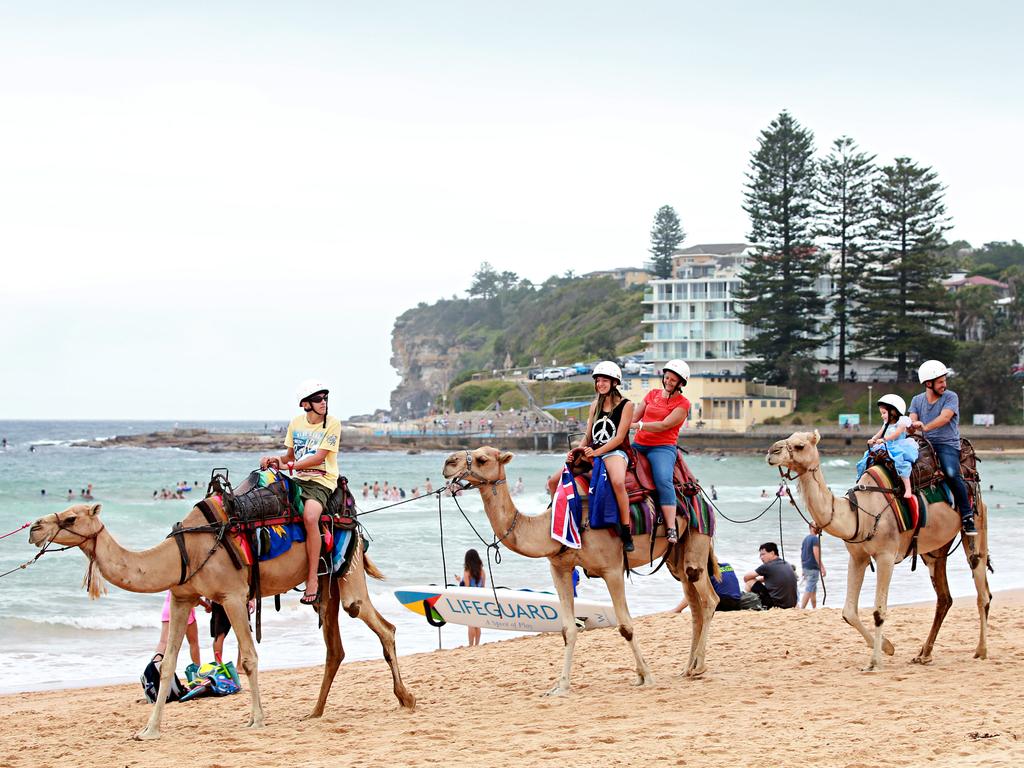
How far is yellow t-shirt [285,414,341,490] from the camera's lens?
960 centimetres

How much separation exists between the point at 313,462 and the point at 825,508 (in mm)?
4379

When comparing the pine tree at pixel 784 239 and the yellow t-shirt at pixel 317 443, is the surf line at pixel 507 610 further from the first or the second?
the pine tree at pixel 784 239

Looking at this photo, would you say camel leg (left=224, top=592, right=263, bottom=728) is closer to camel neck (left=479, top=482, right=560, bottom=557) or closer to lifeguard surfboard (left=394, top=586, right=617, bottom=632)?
camel neck (left=479, top=482, right=560, bottom=557)

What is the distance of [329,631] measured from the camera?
9859 millimetres

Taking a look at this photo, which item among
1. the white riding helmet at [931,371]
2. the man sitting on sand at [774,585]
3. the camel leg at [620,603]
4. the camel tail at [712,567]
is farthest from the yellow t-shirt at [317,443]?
the man sitting on sand at [774,585]

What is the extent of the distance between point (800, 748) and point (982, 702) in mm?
2091

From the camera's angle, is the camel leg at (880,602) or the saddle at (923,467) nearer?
the camel leg at (880,602)

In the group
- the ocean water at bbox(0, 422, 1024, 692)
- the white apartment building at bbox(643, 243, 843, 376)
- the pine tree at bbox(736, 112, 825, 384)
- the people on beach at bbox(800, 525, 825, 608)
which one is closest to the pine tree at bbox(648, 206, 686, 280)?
the white apartment building at bbox(643, 243, 843, 376)

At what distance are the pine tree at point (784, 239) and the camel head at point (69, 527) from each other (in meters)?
79.0

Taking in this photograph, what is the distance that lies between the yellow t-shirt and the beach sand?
202 centimetres

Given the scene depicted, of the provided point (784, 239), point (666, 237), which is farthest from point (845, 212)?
point (666, 237)

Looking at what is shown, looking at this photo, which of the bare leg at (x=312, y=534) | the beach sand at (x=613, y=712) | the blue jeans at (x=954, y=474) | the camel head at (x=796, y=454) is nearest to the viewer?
the beach sand at (x=613, y=712)

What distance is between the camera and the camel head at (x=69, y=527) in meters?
8.41

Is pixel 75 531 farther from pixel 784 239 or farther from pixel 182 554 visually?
pixel 784 239
